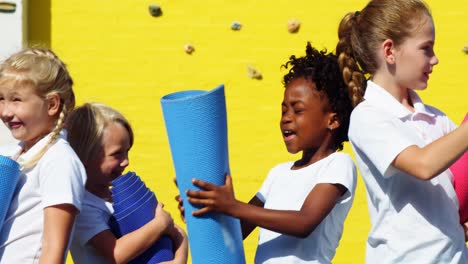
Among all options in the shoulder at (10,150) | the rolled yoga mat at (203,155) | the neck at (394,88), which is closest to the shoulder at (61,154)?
the shoulder at (10,150)

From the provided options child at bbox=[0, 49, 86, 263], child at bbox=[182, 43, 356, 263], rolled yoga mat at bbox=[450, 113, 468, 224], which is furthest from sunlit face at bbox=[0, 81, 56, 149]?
rolled yoga mat at bbox=[450, 113, 468, 224]

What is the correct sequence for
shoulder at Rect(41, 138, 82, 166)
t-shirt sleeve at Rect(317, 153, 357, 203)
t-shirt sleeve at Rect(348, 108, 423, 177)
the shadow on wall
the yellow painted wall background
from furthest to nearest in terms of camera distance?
the shadow on wall < the yellow painted wall background < t-shirt sleeve at Rect(317, 153, 357, 203) < shoulder at Rect(41, 138, 82, 166) < t-shirt sleeve at Rect(348, 108, 423, 177)

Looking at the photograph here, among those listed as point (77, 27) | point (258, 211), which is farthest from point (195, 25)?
point (258, 211)

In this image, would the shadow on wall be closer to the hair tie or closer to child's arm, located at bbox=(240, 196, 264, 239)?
child's arm, located at bbox=(240, 196, 264, 239)

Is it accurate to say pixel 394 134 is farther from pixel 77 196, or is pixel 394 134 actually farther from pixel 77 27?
pixel 77 27

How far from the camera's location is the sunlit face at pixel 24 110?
4.18 meters

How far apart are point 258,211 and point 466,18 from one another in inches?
84.0

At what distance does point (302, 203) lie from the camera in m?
4.36

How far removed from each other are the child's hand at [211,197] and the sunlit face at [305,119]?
0.49 meters

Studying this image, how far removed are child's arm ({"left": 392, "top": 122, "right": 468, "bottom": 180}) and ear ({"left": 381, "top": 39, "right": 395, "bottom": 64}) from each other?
1.11ft

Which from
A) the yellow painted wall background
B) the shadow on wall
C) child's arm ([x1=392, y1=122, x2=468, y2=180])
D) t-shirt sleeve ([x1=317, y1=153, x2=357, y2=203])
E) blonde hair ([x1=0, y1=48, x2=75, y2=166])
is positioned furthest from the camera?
the shadow on wall

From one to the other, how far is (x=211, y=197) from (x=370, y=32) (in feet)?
2.43

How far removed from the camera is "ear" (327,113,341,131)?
176 inches

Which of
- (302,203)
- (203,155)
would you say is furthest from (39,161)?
(302,203)
